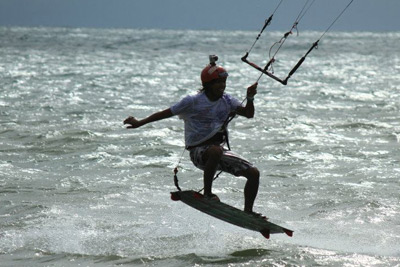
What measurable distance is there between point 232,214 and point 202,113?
3.95 feet

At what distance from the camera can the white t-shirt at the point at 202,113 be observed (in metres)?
9.47

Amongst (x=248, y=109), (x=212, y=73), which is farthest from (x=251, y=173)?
(x=212, y=73)

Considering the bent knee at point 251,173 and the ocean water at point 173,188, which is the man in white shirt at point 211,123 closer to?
the bent knee at point 251,173

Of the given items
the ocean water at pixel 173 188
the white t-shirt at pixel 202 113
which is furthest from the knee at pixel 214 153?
the ocean water at pixel 173 188

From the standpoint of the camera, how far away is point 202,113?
9.51 m

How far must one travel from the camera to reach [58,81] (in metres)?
37.6

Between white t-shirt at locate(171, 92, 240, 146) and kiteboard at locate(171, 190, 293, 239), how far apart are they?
630mm

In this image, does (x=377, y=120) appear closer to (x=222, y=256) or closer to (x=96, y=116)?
(x=96, y=116)

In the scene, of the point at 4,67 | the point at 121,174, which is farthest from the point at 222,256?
the point at 4,67

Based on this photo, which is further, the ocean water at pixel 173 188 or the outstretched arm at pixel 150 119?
the ocean water at pixel 173 188

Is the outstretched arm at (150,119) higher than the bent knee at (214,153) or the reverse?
higher

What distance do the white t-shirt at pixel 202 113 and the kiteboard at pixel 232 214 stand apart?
24.8 inches

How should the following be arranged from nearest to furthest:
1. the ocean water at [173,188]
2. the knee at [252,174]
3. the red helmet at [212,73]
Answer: the red helmet at [212,73], the knee at [252,174], the ocean water at [173,188]

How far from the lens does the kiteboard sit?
9.31 meters
